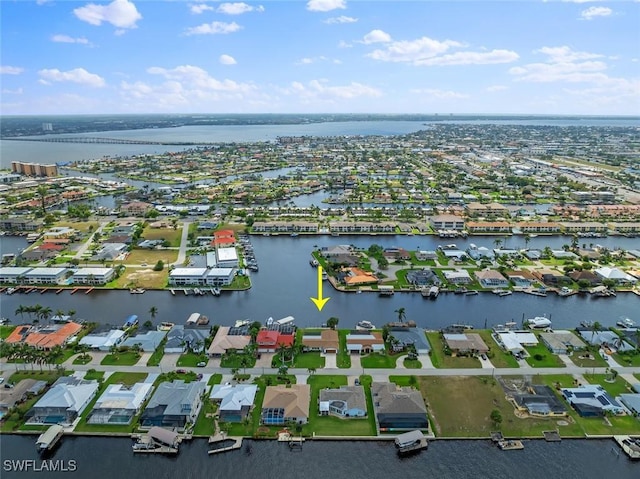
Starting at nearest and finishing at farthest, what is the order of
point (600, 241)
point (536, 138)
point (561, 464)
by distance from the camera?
point (561, 464) → point (600, 241) → point (536, 138)

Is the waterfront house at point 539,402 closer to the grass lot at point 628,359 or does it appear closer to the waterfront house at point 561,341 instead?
the waterfront house at point 561,341

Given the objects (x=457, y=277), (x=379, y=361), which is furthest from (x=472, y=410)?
(x=457, y=277)

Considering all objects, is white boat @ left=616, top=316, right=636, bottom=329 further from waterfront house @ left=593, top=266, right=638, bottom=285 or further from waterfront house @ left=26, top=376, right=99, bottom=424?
waterfront house @ left=26, top=376, right=99, bottom=424

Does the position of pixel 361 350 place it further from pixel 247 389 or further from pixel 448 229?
pixel 448 229

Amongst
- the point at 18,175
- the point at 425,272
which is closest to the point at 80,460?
the point at 425,272

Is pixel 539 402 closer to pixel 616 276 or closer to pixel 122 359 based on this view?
pixel 616 276

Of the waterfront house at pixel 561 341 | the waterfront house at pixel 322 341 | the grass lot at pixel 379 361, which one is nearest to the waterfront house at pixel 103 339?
the waterfront house at pixel 322 341
